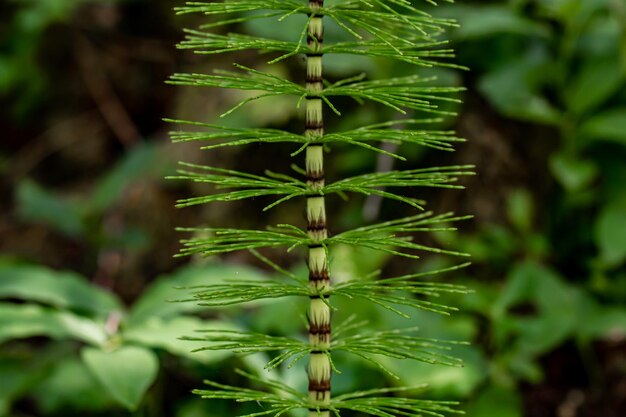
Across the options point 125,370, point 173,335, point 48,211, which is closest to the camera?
point 125,370

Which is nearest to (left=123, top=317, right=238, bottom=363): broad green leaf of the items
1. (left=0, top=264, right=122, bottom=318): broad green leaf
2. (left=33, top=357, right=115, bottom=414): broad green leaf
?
(left=0, top=264, right=122, bottom=318): broad green leaf

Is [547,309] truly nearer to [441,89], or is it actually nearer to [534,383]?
[534,383]

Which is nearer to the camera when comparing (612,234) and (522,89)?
(612,234)

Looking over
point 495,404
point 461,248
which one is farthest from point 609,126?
point 495,404

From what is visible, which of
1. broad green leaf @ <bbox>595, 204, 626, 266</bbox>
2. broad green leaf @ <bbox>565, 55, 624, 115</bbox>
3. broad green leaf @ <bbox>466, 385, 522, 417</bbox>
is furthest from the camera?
broad green leaf @ <bbox>565, 55, 624, 115</bbox>

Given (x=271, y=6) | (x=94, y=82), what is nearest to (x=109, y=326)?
(x=271, y=6)

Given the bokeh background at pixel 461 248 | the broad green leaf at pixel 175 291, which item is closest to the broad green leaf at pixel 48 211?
the bokeh background at pixel 461 248

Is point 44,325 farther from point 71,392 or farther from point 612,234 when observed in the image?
point 612,234

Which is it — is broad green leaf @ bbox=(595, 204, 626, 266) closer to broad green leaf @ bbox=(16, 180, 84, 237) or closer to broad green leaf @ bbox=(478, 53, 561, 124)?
broad green leaf @ bbox=(478, 53, 561, 124)
